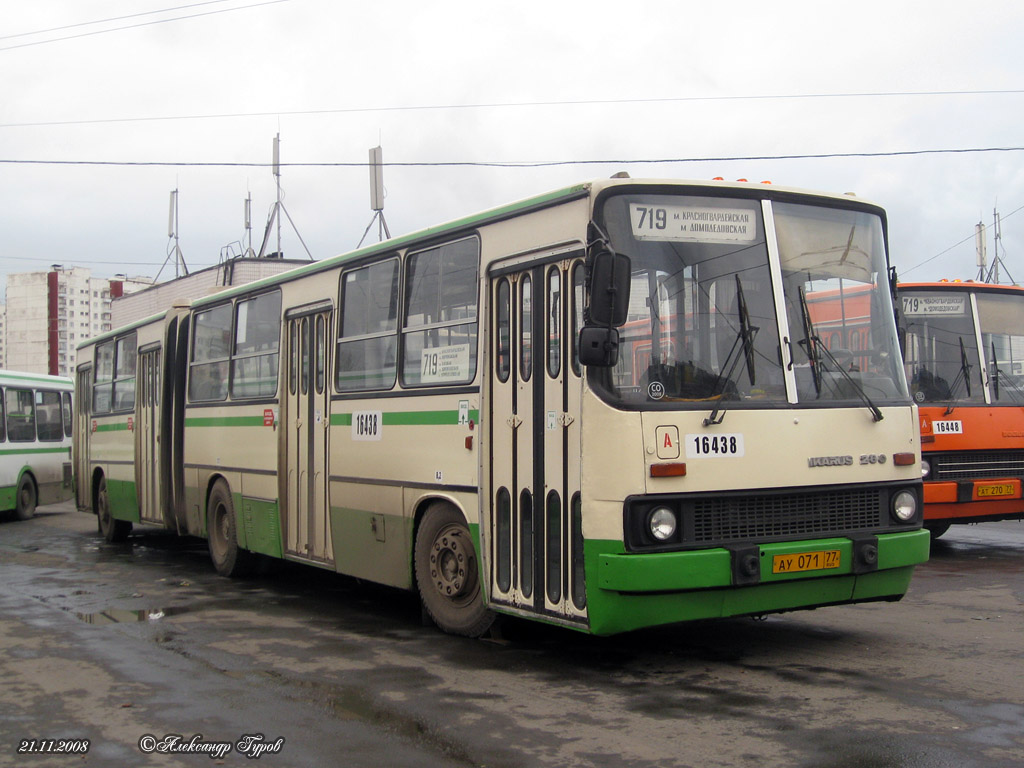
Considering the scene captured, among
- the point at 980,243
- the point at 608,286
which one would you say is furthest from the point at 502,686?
the point at 980,243

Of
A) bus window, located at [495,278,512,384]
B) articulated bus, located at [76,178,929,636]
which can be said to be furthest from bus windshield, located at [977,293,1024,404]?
bus window, located at [495,278,512,384]

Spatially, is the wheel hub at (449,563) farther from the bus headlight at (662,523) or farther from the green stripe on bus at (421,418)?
the bus headlight at (662,523)

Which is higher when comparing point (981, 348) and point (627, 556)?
point (981, 348)

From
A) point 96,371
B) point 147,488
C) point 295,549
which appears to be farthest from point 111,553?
point 295,549

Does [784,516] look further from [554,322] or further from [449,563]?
[449,563]

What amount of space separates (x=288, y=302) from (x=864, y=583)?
20.7ft

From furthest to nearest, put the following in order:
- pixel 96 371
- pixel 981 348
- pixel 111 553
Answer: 1. pixel 96 371
2. pixel 111 553
3. pixel 981 348

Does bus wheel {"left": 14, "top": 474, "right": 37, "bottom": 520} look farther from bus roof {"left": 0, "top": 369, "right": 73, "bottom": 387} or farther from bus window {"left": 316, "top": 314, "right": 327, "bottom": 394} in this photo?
bus window {"left": 316, "top": 314, "right": 327, "bottom": 394}

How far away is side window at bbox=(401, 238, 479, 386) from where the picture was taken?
26.6 feet

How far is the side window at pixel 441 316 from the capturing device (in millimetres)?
8109

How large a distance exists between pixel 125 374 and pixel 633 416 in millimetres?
11561

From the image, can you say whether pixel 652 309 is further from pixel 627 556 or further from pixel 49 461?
pixel 49 461

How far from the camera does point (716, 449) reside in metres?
6.69

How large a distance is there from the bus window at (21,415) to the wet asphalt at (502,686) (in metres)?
12.8
